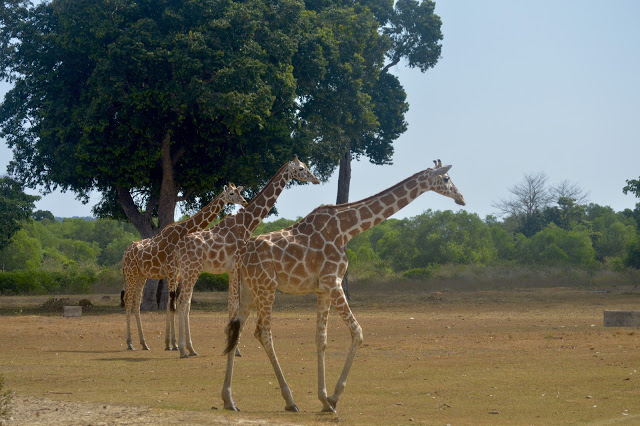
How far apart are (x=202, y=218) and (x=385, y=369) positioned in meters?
7.15

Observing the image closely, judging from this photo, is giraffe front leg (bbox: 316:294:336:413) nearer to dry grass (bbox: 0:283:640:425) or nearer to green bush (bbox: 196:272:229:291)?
dry grass (bbox: 0:283:640:425)

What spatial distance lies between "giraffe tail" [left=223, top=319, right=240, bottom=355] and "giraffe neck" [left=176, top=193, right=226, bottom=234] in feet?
29.2

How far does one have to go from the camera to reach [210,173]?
31.4 m

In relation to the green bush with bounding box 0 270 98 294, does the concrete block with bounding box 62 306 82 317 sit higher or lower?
lower

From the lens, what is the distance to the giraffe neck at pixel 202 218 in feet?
61.8

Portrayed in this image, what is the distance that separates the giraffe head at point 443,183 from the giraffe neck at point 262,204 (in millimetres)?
5484

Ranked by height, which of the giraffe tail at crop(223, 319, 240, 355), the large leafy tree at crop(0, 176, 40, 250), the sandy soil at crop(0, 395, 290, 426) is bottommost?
the sandy soil at crop(0, 395, 290, 426)

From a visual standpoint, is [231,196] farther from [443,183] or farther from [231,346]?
[231,346]

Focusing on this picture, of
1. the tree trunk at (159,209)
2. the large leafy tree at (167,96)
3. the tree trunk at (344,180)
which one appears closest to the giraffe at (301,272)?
the large leafy tree at (167,96)

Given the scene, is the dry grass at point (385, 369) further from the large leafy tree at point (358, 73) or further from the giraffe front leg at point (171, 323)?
the large leafy tree at point (358, 73)

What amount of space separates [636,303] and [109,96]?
20.2m

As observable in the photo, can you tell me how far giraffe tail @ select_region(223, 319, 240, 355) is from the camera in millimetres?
9953

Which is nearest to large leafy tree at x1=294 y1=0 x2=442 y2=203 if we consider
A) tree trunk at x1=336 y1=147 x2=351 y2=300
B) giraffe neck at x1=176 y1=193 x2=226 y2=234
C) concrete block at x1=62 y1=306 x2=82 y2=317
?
tree trunk at x1=336 y1=147 x2=351 y2=300

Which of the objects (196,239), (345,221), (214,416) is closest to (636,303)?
(196,239)
